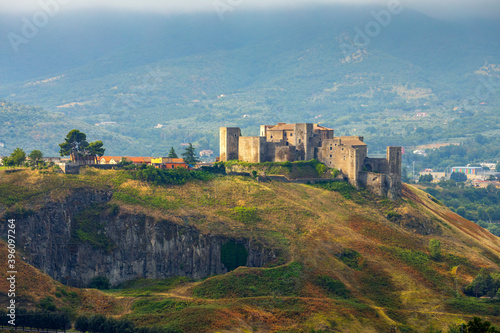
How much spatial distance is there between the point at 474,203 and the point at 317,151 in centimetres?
9272

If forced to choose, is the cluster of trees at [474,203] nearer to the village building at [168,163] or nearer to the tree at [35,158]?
the village building at [168,163]

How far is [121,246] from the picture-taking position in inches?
3460

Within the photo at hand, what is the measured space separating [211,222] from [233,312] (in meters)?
18.0

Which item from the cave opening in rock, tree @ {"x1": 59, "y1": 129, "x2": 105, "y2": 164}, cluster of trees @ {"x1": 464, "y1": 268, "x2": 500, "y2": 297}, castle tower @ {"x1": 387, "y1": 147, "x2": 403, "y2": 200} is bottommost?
cluster of trees @ {"x1": 464, "y1": 268, "x2": 500, "y2": 297}

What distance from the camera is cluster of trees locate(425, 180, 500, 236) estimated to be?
169m

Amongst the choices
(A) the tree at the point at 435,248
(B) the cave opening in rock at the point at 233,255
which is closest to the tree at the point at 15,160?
(B) the cave opening in rock at the point at 233,255

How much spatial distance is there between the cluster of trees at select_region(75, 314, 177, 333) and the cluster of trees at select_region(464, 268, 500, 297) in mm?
35990

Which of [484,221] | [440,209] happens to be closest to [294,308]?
[440,209]

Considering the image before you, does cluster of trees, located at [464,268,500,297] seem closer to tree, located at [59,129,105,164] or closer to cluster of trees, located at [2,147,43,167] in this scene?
tree, located at [59,129,105,164]

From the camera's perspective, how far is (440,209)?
116 meters

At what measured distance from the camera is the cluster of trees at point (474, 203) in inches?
6663

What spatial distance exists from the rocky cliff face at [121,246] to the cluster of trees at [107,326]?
48.4 ft

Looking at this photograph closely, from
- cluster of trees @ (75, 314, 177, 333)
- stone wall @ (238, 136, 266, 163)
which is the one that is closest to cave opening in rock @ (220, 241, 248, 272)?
cluster of trees @ (75, 314, 177, 333)

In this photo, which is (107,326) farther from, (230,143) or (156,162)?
(230,143)
